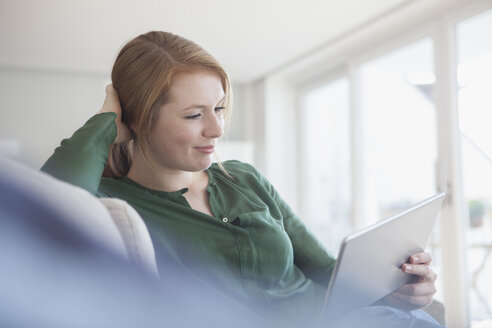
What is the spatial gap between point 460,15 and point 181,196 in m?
2.92

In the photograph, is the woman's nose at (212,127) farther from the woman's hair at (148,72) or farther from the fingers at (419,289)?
the fingers at (419,289)

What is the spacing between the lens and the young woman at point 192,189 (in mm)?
855

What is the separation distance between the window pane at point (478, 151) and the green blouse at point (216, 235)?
7.85 ft

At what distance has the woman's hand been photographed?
2.84 ft

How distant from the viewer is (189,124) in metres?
0.92

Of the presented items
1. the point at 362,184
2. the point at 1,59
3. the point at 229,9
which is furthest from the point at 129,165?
the point at 1,59

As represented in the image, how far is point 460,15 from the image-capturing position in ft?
10.2

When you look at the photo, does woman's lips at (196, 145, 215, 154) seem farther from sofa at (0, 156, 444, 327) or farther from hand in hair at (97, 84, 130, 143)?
sofa at (0, 156, 444, 327)

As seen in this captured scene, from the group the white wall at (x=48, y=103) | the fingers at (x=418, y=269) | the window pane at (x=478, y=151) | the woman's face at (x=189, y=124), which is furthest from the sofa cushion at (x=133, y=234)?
the white wall at (x=48, y=103)

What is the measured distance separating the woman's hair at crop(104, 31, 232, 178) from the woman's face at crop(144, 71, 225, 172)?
0.02 meters

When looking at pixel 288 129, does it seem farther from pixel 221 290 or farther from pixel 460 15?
pixel 221 290

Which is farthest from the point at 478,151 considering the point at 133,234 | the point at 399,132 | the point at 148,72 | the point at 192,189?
the point at 133,234

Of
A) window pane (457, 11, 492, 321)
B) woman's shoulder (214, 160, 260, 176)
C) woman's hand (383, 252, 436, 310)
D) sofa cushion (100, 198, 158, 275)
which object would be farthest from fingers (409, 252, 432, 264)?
window pane (457, 11, 492, 321)

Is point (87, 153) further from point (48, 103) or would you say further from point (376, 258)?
point (48, 103)
